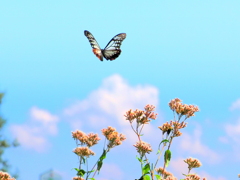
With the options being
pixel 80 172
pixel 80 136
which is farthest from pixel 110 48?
pixel 80 172

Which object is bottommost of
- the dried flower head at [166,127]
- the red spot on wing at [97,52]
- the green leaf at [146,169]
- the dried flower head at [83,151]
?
the green leaf at [146,169]

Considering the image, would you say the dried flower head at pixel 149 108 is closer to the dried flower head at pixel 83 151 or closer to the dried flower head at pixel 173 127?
the dried flower head at pixel 173 127

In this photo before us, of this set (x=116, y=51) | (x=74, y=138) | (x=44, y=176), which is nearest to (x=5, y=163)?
(x=44, y=176)

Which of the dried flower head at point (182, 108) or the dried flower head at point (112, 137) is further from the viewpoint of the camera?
the dried flower head at point (112, 137)

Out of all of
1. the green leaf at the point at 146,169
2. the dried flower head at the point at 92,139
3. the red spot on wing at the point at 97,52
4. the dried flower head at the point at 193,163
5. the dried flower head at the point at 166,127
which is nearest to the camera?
the green leaf at the point at 146,169

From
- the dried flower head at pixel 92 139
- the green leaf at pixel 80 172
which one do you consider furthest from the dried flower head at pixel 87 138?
the green leaf at pixel 80 172

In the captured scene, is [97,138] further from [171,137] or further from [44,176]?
[44,176]

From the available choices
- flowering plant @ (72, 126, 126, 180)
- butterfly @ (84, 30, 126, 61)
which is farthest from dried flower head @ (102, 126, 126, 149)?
butterfly @ (84, 30, 126, 61)
